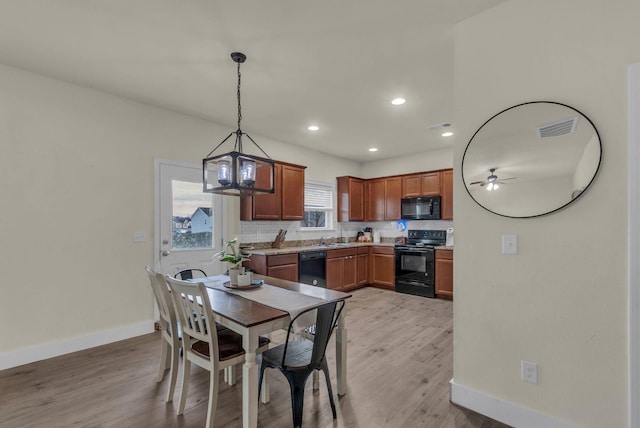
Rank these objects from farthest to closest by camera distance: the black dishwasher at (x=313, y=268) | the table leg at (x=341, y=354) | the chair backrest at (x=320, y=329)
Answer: the black dishwasher at (x=313, y=268)
the table leg at (x=341, y=354)
the chair backrest at (x=320, y=329)

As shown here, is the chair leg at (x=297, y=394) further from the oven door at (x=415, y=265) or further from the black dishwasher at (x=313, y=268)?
the oven door at (x=415, y=265)

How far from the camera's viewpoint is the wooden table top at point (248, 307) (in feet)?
5.83

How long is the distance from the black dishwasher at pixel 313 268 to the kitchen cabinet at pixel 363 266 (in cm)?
98

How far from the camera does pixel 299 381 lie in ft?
5.94

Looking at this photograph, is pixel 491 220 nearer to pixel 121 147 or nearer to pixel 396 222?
pixel 121 147

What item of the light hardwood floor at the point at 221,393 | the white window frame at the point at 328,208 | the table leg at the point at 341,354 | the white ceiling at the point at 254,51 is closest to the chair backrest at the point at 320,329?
the table leg at the point at 341,354

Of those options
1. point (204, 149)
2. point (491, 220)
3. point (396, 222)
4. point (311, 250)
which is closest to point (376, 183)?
point (396, 222)

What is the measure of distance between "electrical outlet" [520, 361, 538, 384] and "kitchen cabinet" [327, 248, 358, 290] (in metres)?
3.38

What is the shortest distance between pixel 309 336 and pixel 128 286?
2257 millimetres

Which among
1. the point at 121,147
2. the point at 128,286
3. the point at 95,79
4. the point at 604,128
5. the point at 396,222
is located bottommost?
the point at 128,286

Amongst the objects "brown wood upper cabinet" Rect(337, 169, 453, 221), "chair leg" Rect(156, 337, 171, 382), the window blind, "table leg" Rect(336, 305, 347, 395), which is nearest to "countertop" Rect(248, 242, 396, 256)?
"brown wood upper cabinet" Rect(337, 169, 453, 221)

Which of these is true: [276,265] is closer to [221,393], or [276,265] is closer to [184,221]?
[184,221]

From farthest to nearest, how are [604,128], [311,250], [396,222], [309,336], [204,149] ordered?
1. [396,222]
2. [311,250]
3. [204,149]
4. [309,336]
5. [604,128]

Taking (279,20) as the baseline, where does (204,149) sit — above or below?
below
